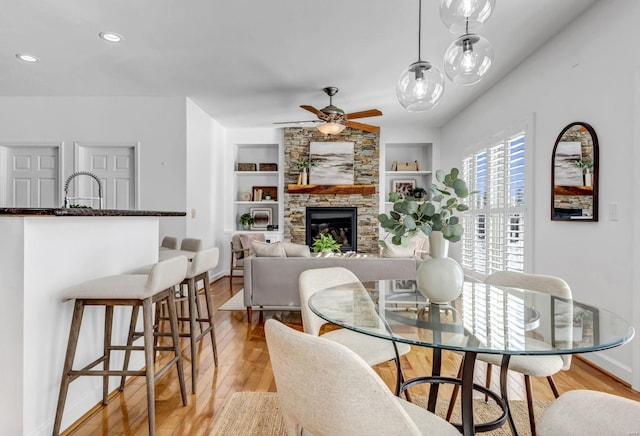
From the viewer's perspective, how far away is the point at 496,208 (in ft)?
14.7

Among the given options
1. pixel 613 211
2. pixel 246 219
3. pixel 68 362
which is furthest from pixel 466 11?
pixel 246 219

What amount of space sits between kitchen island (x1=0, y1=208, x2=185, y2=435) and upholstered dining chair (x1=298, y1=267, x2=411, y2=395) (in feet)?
3.74

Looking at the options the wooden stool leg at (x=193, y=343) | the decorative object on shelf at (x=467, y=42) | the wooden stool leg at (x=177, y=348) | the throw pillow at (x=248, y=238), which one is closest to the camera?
the decorative object on shelf at (x=467, y=42)

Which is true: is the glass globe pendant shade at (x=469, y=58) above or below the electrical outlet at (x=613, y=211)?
above

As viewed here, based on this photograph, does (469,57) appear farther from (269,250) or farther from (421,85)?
(269,250)

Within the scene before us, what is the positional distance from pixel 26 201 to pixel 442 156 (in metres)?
6.65

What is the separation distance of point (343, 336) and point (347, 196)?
5.13 metres

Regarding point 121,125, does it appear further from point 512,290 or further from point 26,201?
point 512,290

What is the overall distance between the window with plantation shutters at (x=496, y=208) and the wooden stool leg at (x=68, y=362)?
382 centimetres

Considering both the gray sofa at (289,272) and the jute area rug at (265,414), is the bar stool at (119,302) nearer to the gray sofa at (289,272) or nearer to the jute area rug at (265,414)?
the jute area rug at (265,414)

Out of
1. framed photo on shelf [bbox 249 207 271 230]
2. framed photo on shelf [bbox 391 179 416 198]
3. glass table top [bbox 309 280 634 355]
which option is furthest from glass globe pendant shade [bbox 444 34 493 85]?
framed photo on shelf [bbox 249 207 271 230]

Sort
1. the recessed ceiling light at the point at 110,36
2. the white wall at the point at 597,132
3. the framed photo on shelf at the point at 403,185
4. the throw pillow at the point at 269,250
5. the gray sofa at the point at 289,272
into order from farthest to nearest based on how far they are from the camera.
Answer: the framed photo on shelf at the point at 403,185 → the throw pillow at the point at 269,250 → the gray sofa at the point at 289,272 → the recessed ceiling light at the point at 110,36 → the white wall at the point at 597,132

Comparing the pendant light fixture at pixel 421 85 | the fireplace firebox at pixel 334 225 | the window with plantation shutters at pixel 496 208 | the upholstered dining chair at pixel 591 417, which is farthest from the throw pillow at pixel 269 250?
the fireplace firebox at pixel 334 225

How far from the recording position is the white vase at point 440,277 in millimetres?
1568
